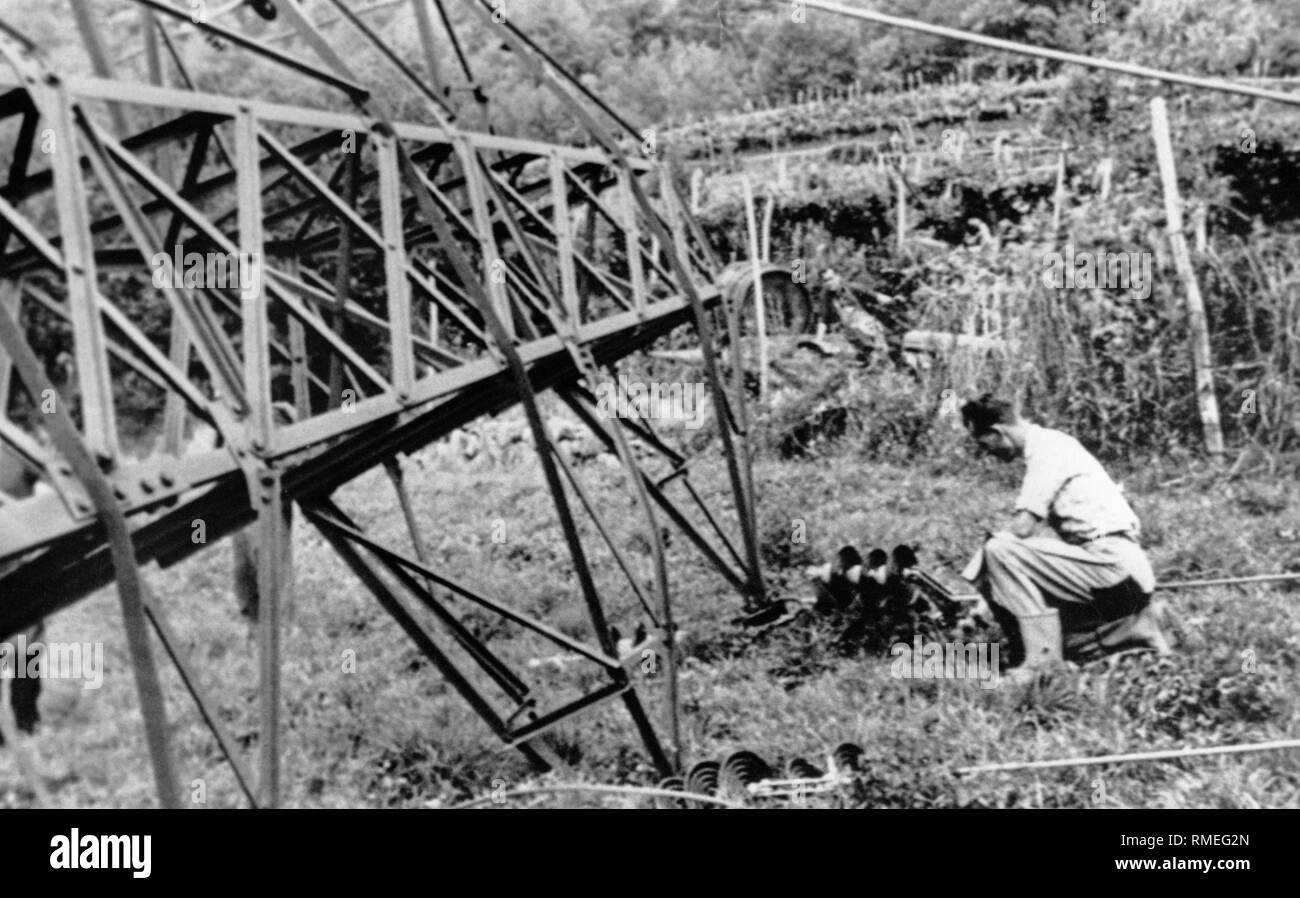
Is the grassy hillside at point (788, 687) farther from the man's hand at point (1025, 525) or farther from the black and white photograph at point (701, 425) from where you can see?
the man's hand at point (1025, 525)

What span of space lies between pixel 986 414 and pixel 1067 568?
48.0 inches

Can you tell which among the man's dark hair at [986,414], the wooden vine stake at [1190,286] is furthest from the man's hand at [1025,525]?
the wooden vine stake at [1190,286]

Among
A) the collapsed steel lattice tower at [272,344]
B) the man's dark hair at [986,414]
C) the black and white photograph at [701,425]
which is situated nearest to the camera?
the collapsed steel lattice tower at [272,344]

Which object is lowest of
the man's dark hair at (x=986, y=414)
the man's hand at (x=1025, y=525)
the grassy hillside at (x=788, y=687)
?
the grassy hillside at (x=788, y=687)

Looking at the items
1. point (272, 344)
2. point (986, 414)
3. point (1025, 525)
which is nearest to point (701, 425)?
point (986, 414)

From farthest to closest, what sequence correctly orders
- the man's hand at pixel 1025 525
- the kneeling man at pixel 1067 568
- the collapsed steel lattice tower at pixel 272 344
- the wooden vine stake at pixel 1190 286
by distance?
the wooden vine stake at pixel 1190 286, the man's hand at pixel 1025 525, the kneeling man at pixel 1067 568, the collapsed steel lattice tower at pixel 272 344

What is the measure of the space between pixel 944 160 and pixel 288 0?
5.29 metres

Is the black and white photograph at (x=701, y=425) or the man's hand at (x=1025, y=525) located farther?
the man's hand at (x=1025, y=525)

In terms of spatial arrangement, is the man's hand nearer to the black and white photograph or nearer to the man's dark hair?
the black and white photograph

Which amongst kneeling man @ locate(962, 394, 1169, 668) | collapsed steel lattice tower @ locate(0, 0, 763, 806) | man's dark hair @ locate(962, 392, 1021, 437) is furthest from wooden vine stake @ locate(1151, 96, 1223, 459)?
collapsed steel lattice tower @ locate(0, 0, 763, 806)

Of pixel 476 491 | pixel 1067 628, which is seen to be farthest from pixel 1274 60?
pixel 476 491

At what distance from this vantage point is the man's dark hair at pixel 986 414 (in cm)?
680

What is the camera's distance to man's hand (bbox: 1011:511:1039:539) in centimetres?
612

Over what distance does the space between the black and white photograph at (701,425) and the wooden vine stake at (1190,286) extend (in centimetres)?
2
